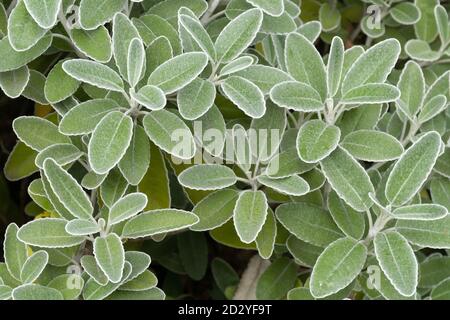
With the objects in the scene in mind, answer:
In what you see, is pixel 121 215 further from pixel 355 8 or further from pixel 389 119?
pixel 355 8

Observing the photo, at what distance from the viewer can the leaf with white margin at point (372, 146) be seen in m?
1.18

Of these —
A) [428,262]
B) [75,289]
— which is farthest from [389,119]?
[75,289]

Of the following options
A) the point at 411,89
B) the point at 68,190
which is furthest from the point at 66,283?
the point at 411,89

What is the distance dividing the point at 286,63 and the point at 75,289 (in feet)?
1.79

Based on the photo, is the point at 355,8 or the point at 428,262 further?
the point at 355,8

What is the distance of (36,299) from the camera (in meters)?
1.13

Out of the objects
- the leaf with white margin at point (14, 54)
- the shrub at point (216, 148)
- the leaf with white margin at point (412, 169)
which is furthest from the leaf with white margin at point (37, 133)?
the leaf with white margin at point (412, 169)

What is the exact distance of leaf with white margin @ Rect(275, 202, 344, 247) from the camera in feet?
4.04

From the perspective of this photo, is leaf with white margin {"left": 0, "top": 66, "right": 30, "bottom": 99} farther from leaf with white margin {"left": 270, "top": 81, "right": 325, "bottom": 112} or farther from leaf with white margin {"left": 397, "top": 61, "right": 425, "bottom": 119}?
leaf with white margin {"left": 397, "top": 61, "right": 425, "bottom": 119}

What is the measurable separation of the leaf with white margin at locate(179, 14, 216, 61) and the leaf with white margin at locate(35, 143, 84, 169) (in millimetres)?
294

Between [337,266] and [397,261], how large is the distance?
0.32 feet

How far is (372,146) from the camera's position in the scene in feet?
3.93

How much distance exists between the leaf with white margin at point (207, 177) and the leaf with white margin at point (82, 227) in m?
0.17

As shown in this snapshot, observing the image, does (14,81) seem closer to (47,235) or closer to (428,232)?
(47,235)
